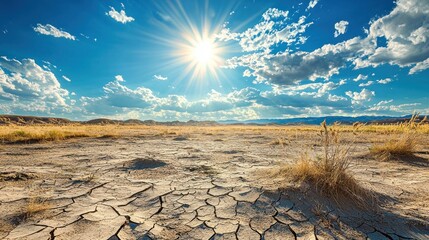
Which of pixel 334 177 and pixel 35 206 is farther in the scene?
pixel 334 177

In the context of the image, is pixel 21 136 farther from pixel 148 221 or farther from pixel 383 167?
pixel 383 167

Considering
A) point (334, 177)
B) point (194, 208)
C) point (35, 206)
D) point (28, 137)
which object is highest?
point (28, 137)

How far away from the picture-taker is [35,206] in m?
2.84

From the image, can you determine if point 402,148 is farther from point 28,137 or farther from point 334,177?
point 28,137

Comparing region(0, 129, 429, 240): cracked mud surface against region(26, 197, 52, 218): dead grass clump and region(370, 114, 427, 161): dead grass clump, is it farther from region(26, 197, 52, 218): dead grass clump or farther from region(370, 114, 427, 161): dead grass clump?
region(370, 114, 427, 161): dead grass clump

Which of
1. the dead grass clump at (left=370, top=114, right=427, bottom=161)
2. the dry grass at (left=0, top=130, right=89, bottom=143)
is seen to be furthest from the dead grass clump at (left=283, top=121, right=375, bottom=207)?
the dry grass at (left=0, top=130, right=89, bottom=143)

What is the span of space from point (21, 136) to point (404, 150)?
46.1ft

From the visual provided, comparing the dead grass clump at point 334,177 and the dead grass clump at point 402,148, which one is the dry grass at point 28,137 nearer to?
the dead grass clump at point 334,177

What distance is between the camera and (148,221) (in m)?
2.72

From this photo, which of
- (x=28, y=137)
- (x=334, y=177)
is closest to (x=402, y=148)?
(x=334, y=177)

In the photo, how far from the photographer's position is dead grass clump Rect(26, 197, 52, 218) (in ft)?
9.08

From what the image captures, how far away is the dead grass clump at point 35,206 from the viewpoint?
2.77m

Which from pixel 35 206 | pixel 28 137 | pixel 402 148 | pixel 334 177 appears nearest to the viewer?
pixel 35 206

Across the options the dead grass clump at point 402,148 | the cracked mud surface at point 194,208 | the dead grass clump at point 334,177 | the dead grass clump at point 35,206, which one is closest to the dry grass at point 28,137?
the cracked mud surface at point 194,208
